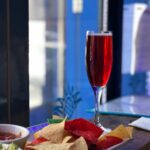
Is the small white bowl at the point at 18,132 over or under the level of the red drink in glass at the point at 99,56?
under

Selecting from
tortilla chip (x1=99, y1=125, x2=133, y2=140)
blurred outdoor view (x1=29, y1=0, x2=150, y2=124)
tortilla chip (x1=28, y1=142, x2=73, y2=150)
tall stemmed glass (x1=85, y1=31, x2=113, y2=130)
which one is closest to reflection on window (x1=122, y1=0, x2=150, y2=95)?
blurred outdoor view (x1=29, y1=0, x2=150, y2=124)

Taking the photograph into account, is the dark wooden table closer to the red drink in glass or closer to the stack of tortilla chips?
the stack of tortilla chips

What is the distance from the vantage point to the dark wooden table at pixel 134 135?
2.29 ft

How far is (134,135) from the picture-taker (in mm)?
778

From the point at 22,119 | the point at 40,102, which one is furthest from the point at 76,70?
the point at 22,119

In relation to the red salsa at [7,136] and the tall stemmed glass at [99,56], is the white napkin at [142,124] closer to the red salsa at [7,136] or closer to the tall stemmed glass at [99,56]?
the tall stemmed glass at [99,56]

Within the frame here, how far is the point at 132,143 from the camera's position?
72cm

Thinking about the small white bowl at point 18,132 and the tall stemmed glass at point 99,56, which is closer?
the small white bowl at point 18,132

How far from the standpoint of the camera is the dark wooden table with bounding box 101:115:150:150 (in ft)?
2.29

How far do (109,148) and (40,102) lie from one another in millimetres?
2094

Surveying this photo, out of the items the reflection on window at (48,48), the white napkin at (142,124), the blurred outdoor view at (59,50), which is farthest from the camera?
the reflection on window at (48,48)

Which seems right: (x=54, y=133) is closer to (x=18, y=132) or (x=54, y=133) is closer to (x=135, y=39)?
(x=18, y=132)

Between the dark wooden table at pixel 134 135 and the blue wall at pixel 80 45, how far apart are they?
154 cm

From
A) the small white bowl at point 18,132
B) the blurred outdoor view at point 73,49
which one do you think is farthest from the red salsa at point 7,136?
the blurred outdoor view at point 73,49
